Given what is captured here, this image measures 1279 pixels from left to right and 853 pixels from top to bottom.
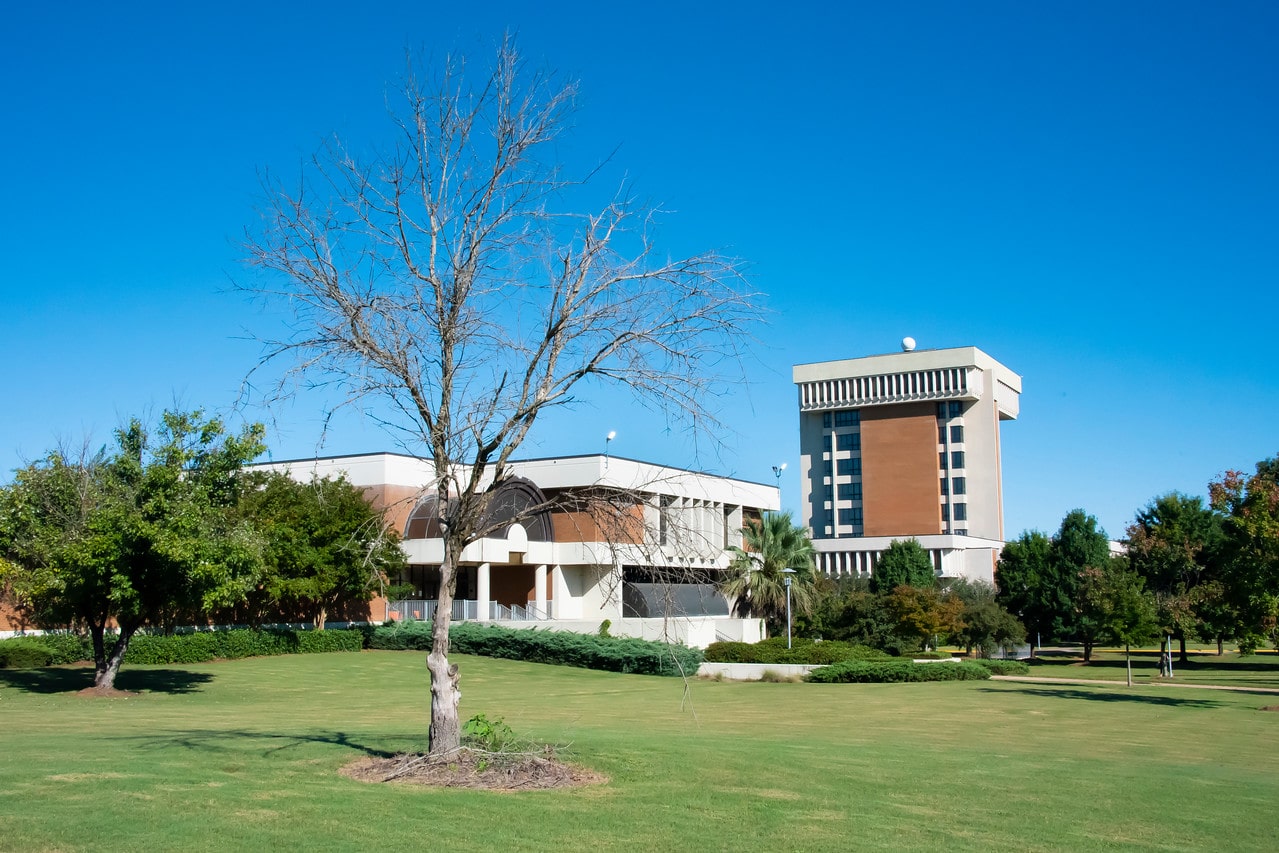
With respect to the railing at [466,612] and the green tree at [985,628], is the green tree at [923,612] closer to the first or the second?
the green tree at [985,628]

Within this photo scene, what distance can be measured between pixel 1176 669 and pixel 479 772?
5659 cm

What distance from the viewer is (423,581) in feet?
207

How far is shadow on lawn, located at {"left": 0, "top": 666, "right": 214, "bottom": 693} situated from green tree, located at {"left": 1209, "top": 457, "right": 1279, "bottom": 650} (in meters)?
31.9

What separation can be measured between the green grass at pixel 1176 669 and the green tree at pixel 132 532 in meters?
34.4

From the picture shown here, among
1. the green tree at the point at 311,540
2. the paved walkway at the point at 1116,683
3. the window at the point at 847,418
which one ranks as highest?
the window at the point at 847,418

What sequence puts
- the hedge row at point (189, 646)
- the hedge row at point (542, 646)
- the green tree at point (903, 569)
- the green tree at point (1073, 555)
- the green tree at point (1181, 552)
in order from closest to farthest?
the hedge row at point (189, 646) < the hedge row at point (542, 646) < the green tree at point (1181, 552) < the green tree at point (903, 569) < the green tree at point (1073, 555)

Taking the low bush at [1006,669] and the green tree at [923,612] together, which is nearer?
the low bush at [1006,669]

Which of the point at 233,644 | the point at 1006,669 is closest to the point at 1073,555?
A: the point at 1006,669

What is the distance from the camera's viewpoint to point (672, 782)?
40.9 ft

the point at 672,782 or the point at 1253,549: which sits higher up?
the point at 1253,549

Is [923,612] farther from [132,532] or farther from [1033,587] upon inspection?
[132,532]

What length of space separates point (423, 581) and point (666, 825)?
54.9 m

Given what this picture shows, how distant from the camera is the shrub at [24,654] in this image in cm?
3547

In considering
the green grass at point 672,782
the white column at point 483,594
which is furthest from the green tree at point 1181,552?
the white column at point 483,594
